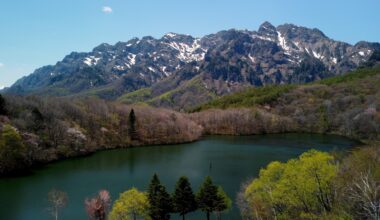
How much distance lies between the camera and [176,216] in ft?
186

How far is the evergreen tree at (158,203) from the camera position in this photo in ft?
160

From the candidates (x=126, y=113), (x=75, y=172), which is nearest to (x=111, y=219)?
(x=75, y=172)

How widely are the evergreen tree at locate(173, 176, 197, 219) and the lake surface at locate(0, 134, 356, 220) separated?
557 centimetres

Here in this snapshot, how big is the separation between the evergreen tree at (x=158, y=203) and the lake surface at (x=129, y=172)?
753 centimetres

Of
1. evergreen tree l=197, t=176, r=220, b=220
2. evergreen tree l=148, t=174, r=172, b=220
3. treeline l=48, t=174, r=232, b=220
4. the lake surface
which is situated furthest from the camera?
the lake surface

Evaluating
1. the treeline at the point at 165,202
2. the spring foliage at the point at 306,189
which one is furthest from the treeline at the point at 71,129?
the spring foliage at the point at 306,189

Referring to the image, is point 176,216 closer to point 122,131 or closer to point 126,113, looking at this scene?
point 122,131

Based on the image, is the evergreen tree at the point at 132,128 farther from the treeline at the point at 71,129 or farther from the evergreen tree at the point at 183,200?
the evergreen tree at the point at 183,200

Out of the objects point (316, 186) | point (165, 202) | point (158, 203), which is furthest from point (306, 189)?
point (158, 203)

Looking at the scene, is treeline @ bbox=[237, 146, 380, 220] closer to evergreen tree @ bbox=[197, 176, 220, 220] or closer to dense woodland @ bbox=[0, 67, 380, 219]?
dense woodland @ bbox=[0, 67, 380, 219]

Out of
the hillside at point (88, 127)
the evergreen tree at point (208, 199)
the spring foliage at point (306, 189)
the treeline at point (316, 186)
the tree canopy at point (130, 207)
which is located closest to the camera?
the treeline at point (316, 186)

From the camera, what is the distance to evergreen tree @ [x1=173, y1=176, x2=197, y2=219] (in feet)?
166

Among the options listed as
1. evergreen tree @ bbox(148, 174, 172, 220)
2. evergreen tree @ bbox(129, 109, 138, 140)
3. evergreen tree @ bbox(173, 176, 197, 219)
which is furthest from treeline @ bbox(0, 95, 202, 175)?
evergreen tree @ bbox(173, 176, 197, 219)

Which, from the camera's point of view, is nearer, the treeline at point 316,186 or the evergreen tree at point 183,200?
the treeline at point 316,186
